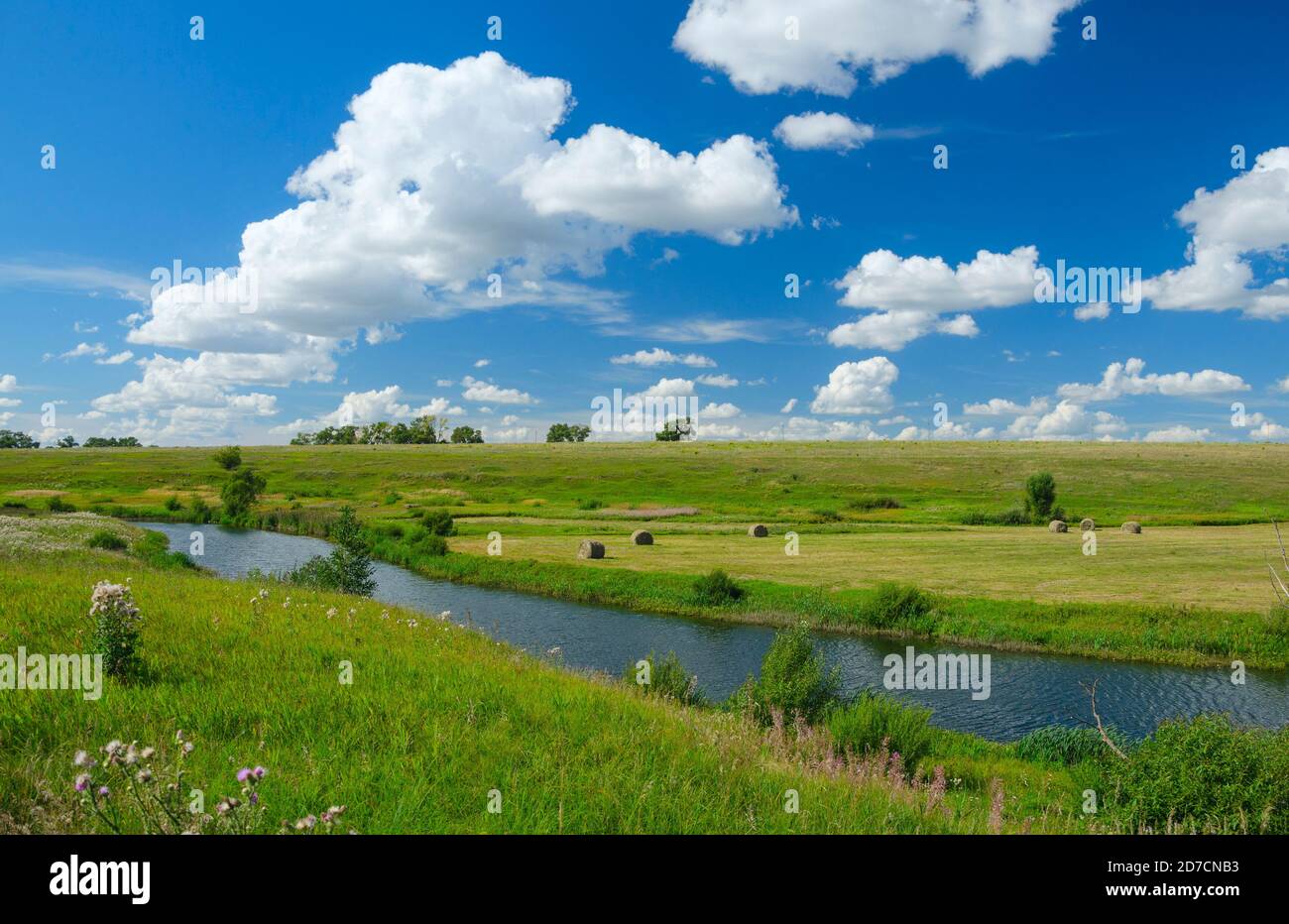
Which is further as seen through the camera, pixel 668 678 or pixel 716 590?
pixel 716 590

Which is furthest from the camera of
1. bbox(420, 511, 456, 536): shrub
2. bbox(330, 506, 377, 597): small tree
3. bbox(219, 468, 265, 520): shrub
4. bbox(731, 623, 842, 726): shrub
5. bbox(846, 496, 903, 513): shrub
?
bbox(846, 496, 903, 513): shrub

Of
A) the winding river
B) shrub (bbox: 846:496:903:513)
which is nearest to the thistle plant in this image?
the winding river

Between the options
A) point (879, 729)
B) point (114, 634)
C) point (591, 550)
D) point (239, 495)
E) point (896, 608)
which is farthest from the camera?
point (239, 495)

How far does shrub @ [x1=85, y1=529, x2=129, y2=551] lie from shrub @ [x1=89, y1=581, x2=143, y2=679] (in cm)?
4227

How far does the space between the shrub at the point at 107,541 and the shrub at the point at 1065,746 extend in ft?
157

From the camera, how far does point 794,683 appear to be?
20609 mm

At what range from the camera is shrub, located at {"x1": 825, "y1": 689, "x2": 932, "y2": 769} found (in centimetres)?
1794

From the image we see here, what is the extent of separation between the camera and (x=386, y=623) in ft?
48.7

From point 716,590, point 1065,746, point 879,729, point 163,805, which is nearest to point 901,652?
point 716,590

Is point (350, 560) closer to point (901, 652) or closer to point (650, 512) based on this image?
point (901, 652)

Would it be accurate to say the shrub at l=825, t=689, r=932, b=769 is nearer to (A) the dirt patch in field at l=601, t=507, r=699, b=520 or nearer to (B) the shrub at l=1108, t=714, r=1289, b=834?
(B) the shrub at l=1108, t=714, r=1289, b=834

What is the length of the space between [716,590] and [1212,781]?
3175 centimetres

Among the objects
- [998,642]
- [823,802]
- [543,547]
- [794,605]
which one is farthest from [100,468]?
[823,802]
